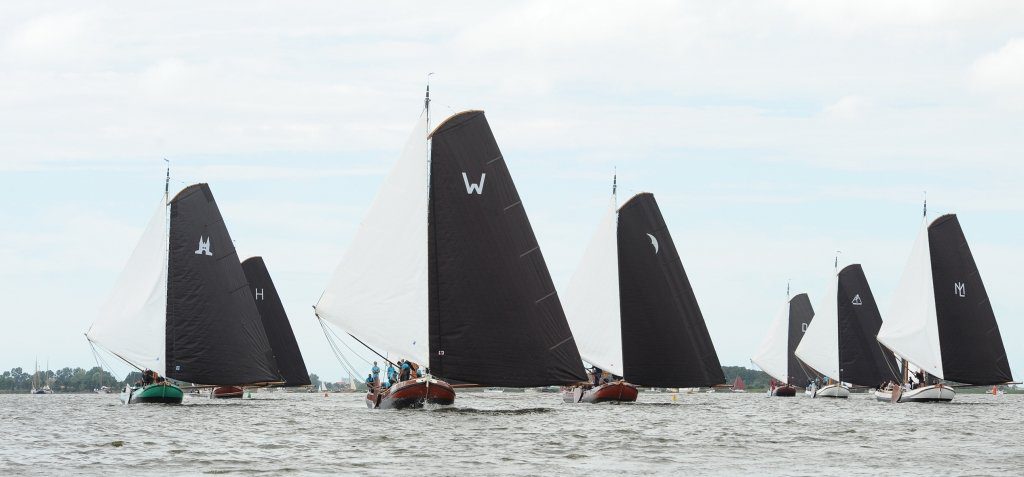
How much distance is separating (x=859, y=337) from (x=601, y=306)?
47.4m

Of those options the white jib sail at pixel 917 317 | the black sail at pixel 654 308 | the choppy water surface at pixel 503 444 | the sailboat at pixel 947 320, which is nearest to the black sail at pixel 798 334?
the white jib sail at pixel 917 317

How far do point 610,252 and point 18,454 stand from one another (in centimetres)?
4149

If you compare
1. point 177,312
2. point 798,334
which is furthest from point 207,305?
point 798,334

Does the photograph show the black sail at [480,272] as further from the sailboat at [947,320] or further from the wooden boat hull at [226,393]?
the wooden boat hull at [226,393]

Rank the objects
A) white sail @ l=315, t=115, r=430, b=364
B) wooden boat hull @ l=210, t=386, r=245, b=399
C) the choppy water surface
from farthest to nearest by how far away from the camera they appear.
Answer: wooden boat hull @ l=210, t=386, r=245, b=399, white sail @ l=315, t=115, r=430, b=364, the choppy water surface

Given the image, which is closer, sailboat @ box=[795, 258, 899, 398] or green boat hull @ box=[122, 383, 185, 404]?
green boat hull @ box=[122, 383, 185, 404]

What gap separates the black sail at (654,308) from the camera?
7469cm

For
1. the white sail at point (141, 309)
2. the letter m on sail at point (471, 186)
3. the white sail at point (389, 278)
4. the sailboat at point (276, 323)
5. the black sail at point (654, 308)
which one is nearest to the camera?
the white sail at point (389, 278)

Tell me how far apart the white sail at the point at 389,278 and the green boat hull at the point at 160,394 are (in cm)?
2035

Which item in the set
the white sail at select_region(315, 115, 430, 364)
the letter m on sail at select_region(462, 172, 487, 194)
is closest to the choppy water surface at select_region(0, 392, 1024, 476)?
the white sail at select_region(315, 115, 430, 364)

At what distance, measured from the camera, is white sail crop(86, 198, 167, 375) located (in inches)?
2753

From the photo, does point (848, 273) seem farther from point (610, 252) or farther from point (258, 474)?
point (258, 474)

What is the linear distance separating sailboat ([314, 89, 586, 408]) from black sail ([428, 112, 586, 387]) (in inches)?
1.5

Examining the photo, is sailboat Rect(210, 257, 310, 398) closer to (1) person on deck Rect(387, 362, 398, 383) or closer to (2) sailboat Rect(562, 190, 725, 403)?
(2) sailboat Rect(562, 190, 725, 403)
